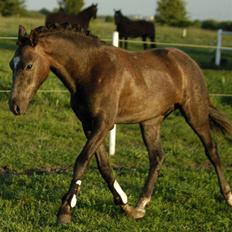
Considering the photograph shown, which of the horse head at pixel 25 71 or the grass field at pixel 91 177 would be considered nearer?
the horse head at pixel 25 71

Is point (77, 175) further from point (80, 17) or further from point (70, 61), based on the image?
point (80, 17)

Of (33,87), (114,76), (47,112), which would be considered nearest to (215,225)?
(114,76)

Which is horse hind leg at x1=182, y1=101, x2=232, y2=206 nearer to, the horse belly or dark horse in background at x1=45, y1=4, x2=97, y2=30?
the horse belly

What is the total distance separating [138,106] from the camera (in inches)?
220

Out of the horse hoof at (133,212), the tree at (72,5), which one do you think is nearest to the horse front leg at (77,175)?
the horse hoof at (133,212)

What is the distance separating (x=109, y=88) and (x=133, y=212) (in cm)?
126

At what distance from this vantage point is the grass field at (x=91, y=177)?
534 cm

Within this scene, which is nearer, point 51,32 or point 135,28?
point 51,32

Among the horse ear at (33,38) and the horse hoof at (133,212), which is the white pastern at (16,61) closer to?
the horse ear at (33,38)

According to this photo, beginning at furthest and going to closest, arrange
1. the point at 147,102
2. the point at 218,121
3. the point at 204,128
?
the point at 218,121, the point at 204,128, the point at 147,102

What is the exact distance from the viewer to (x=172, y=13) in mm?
57312

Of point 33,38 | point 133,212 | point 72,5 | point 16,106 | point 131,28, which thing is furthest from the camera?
point 72,5

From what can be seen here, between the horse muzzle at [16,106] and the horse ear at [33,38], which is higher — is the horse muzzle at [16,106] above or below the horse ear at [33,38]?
below

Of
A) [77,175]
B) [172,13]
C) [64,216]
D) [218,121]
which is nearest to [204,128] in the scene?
[218,121]
